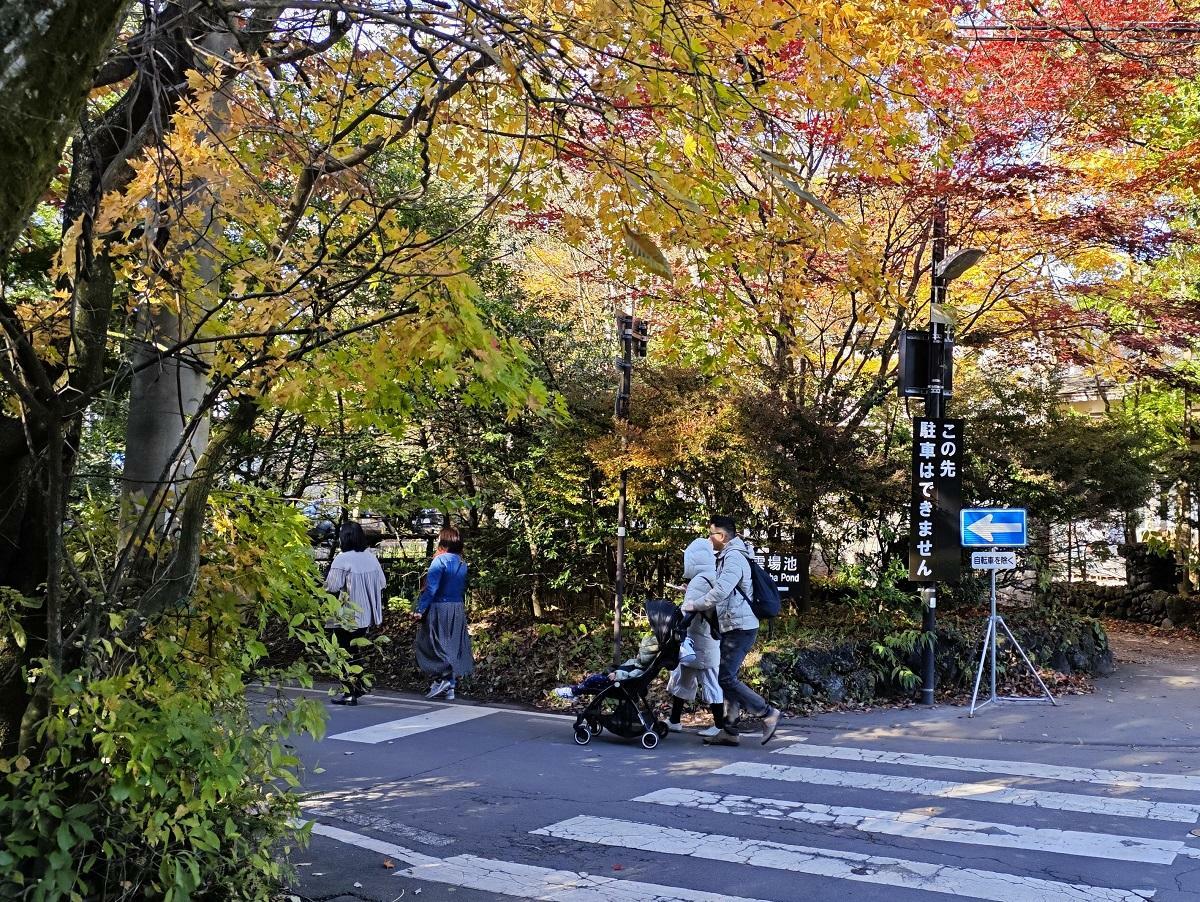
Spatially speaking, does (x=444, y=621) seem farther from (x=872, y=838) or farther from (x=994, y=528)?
(x=872, y=838)

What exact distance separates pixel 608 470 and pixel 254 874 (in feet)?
27.5

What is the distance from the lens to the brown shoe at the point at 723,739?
9.06 metres

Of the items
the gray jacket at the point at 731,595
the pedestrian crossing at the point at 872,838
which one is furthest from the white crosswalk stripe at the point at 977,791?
the gray jacket at the point at 731,595

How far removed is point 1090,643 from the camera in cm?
1250

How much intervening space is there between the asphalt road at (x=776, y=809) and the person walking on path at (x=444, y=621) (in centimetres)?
106

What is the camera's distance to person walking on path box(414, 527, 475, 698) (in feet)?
37.6

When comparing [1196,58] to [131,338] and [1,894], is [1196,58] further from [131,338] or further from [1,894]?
[1,894]

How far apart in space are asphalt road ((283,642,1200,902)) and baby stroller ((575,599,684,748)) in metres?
0.16

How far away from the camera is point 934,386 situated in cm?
1065

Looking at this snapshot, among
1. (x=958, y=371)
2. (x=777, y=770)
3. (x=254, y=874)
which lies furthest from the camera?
(x=958, y=371)

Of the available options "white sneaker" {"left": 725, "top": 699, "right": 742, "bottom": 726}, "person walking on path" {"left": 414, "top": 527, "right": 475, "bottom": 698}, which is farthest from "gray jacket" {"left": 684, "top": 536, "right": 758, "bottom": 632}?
"person walking on path" {"left": 414, "top": 527, "right": 475, "bottom": 698}

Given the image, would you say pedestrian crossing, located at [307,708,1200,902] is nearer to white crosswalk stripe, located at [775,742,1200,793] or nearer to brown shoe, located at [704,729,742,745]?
white crosswalk stripe, located at [775,742,1200,793]

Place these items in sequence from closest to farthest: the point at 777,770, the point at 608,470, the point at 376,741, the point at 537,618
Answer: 1. the point at 777,770
2. the point at 376,741
3. the point at 608,470
4. the point at 537,618

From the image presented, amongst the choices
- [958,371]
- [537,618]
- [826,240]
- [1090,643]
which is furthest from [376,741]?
[958,371]
